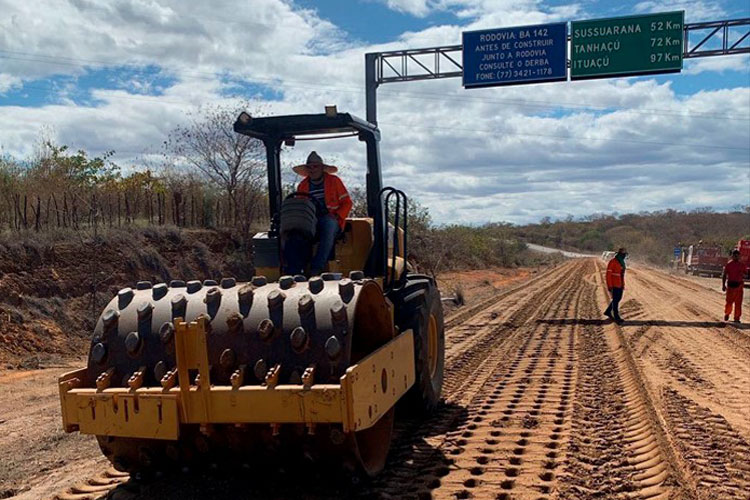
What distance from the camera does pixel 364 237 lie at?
21.8ft

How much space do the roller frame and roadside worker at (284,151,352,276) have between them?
1.83 meters

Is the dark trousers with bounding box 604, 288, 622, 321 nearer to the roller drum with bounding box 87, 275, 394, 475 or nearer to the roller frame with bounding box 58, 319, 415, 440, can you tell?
the roller drum with bounding box 87, 275, 394, 475

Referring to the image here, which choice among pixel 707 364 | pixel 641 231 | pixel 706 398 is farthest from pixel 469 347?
pixel 641 231

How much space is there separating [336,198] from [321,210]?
0.17 m

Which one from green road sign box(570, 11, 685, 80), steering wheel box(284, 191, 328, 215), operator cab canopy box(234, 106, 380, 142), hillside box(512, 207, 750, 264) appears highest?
green road sign box(570, 11, 685, 80)

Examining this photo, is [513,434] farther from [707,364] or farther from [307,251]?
[707,364]

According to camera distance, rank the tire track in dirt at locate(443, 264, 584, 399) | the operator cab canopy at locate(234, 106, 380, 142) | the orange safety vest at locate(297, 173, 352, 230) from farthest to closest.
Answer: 1. the tire track in dirt at locate(443, 264, 584, 399)
2. the orange safety vest at locate(297, 173, 352, 230)
3. the operator cab canopy at locate(234, 106, 380, 142)

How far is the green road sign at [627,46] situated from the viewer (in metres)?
17.4

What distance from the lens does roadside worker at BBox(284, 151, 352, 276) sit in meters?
6.05

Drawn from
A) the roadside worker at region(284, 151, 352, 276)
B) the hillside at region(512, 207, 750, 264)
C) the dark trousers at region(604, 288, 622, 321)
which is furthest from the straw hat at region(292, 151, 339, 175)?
the hillside at region(512, 207, 750, 264)

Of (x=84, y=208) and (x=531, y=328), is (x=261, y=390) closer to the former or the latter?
(x=531, y=328)

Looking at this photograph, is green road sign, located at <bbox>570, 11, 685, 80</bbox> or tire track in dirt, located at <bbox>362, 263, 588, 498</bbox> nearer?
tire track in dirt, located at <bbox>362, 263, 588, 498</bbox>

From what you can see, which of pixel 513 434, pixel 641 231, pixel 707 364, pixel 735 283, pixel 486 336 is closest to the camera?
pixel 513 434

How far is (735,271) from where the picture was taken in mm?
17359
